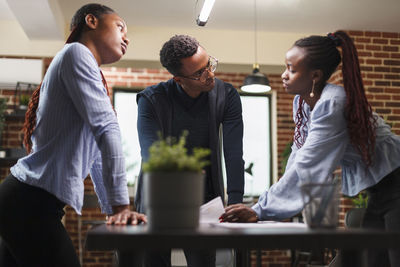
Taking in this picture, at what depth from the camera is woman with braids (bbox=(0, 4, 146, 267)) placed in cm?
131

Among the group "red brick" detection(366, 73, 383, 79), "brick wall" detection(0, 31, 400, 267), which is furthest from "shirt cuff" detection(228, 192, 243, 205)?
"red brick" detection(366, 73, 383, 79)

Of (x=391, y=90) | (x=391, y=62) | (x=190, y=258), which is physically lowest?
(x=190, y=258)

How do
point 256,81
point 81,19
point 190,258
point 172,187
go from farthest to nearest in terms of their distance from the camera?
point 256,81, point 190,258, point 81,19, point 172,187

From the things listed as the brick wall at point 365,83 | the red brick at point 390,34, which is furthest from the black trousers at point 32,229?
the red brick at point 390,34

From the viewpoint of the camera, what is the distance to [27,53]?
6.12m

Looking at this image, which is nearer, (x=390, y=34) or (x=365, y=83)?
(x=365, y=83)

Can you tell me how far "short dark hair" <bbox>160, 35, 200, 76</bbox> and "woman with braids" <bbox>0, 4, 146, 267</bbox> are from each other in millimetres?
743

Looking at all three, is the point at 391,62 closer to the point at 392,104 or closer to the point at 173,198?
the point at 392,104

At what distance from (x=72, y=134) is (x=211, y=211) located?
464mm

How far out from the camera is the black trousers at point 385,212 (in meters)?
1.49

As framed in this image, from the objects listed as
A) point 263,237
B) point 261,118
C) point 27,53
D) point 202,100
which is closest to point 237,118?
point 202,100

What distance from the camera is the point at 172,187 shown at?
3.39 feet

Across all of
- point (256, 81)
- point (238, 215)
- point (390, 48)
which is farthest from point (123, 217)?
point (390, 48)

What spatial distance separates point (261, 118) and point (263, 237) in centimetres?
673
